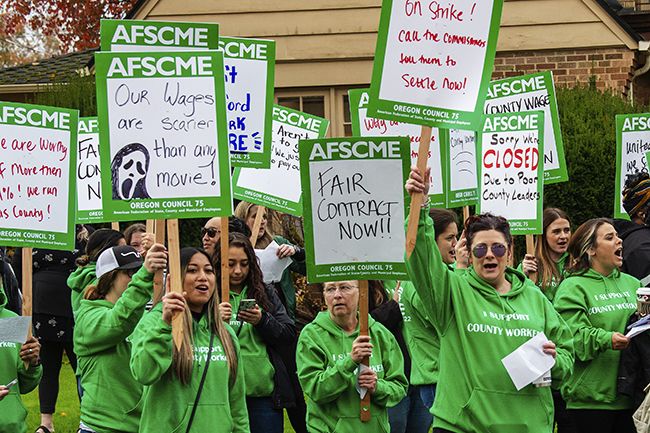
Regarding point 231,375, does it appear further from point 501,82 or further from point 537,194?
point 501,82

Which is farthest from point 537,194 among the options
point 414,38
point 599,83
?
point 599,83

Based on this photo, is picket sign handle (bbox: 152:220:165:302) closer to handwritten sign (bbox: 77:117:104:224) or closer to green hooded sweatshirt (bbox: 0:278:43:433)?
green hooded sweatshirt (bbox: 0:278:43:433)

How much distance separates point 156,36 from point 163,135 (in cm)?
124

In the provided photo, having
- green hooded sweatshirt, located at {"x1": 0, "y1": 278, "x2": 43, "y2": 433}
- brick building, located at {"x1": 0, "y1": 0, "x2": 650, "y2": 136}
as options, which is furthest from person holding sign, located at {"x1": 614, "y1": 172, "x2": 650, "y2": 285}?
brick building, located at {"x1": 0, "y1": 0, "x2": 650, "y2": 136}

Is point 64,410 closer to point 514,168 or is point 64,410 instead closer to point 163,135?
point 514,168

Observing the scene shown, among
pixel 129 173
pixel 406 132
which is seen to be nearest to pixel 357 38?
pixel 406 132

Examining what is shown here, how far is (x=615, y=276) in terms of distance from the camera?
944 centimetres

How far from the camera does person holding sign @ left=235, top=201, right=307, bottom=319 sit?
9922mm

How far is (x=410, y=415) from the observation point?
990cm

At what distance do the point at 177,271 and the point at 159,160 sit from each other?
27.5 inches

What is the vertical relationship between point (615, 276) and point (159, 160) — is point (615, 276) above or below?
below

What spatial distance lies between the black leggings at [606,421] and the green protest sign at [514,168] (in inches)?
57.4

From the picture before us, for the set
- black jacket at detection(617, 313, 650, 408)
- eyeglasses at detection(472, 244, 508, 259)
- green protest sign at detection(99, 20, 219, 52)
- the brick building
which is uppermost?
the brick building

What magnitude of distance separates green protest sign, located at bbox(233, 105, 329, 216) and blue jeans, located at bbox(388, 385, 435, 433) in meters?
1.99
